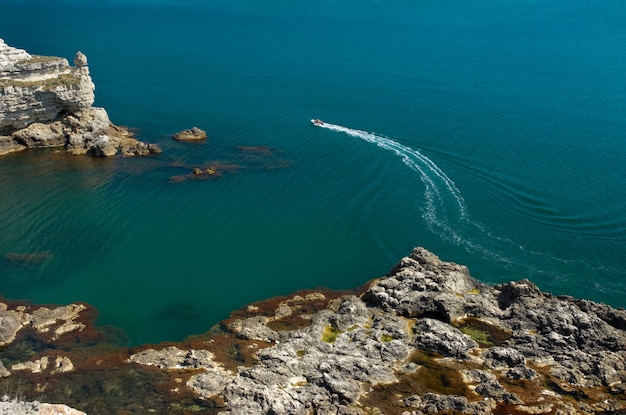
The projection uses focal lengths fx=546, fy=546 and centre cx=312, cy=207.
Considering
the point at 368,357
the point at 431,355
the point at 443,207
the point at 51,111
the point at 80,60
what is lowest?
the point at 368,357

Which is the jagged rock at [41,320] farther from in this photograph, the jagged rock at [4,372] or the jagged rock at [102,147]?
the jagged rock at [102,147]

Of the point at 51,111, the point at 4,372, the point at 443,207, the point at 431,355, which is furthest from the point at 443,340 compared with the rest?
the point at 51,111

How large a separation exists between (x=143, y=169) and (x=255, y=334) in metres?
37.8

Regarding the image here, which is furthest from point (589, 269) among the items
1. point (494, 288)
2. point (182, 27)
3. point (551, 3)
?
point (551, 3)

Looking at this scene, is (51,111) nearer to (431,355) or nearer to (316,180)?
(316,180)

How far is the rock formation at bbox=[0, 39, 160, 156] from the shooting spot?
72.2 metres

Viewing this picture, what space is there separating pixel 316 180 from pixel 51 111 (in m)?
38.9

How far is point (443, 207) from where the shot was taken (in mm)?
61375

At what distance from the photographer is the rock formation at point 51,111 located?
237 feet

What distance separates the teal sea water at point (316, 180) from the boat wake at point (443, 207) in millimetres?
254

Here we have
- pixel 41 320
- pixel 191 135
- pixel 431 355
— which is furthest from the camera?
pixel 191 135

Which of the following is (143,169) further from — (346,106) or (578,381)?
(578,381)

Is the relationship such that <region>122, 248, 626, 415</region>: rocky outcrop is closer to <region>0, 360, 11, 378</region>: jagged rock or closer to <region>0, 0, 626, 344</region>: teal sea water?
<region>0, 0, 626, 344</region>: teal sea water

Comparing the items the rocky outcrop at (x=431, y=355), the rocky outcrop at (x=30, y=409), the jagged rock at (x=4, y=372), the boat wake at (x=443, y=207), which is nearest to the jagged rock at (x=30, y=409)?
the rocky outcrop at (x=30, y=409)
